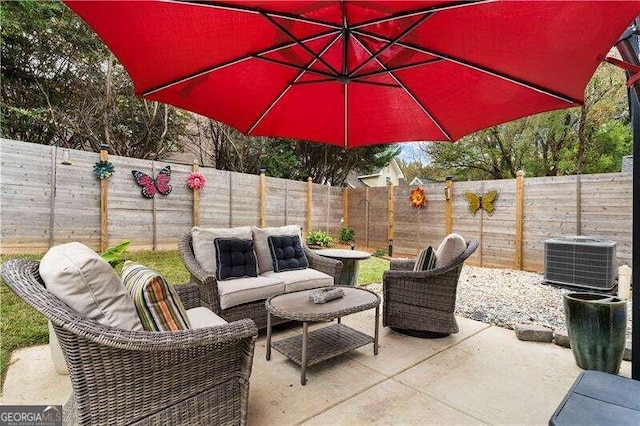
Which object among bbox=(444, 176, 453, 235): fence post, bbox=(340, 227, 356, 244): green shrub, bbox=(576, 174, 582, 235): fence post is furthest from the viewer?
bbox=(340, 227, 356, 244): green shrub

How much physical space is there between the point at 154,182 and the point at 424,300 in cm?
535

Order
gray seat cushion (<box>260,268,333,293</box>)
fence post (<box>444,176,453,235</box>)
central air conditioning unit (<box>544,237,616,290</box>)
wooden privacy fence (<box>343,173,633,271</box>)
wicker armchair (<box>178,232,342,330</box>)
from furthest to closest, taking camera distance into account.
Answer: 1. fence post (<box>444,176,453,235</box>)
2. wooden privacy fence (<box>343,173,633,271</box>)
3. central air conditioning unit (<box>544,237,616,290</box>)
4. gray seat cushion (<box>260,268,333,293</box>)
5. wicker armchair (<box>178,232,342,330</box>)

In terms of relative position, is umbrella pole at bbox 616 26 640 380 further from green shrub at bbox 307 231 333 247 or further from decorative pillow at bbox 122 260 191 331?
green shrub at bbox 307 231 333 247

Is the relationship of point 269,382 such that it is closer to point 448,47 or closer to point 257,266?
point 257,266

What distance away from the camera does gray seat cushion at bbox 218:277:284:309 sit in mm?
2830

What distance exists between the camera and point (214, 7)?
5.58ft

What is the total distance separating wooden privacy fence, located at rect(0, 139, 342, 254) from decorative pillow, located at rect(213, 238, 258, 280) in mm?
3525

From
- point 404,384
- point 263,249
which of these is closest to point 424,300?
point 404,384

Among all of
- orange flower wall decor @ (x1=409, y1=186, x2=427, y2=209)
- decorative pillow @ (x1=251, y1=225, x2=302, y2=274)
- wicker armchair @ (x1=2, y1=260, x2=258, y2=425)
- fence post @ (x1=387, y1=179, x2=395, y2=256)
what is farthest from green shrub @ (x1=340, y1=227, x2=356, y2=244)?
wicker armchair @ (x1=2, y1=260, x2=258, y2=425)

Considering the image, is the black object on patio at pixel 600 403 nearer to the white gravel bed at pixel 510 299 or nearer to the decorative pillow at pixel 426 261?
the decorative pillow at pixel 426 261

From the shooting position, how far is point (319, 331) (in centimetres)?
285

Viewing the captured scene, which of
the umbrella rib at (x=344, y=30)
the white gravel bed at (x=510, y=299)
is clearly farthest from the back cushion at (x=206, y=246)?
the white gravel bed at (x=510, y=299)

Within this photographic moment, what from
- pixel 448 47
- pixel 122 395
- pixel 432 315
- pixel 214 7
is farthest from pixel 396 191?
pixel 122 395

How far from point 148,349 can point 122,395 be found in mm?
250
